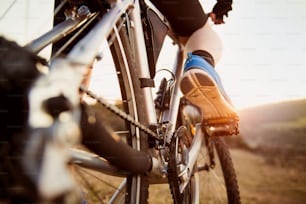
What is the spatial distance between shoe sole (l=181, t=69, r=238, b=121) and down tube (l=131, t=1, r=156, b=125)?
169 millimetres

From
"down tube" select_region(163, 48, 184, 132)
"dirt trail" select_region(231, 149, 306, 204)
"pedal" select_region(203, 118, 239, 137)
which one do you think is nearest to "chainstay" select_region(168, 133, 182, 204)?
"down tube" select_region(163, 48, 184, 132)

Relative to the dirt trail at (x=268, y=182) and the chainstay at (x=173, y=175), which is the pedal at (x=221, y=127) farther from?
the dirt trail at (x=268, y=182)

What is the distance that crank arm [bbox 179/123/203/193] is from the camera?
0.77m

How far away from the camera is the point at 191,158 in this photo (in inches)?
33.8

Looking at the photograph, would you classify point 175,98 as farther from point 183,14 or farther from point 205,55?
point 183,14

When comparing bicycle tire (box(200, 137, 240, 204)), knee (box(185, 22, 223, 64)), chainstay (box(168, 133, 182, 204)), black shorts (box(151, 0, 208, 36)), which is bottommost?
bicycle tire (box(200, 137, 240, 204))

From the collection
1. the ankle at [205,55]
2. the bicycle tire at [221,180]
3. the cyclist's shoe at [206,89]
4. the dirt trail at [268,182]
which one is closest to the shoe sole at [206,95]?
the cyclist's shoe at [206,89]

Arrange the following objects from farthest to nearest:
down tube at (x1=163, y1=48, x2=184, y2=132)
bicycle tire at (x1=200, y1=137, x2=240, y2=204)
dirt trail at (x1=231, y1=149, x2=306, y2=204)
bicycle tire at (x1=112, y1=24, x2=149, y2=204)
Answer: dirt trail at (x1=231, y1=149, x2=306, y2=204) < bicycle tire at (x1=200, y1=137, x2=240, y2=204) < down tube at (x1=163, y1=48, x2=184, y2=132) < bicycle tire at (x1=112, y1=24, x2=149, y2=204)

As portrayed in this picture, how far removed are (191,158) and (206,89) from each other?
198 mm

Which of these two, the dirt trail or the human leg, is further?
the dirt trail

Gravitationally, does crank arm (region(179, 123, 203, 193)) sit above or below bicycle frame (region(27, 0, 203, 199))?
below

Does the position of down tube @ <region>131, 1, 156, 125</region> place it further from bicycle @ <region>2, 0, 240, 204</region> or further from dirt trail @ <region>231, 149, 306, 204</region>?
dirt trail @ <region>231, 149, 306, 204</region>

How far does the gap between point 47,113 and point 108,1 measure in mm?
366

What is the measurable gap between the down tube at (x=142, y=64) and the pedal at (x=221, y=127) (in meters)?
0.35
